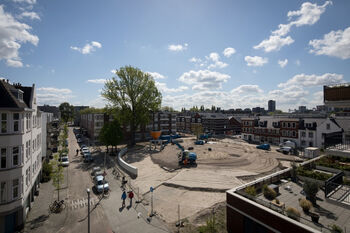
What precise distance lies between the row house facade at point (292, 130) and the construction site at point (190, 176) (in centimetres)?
1432

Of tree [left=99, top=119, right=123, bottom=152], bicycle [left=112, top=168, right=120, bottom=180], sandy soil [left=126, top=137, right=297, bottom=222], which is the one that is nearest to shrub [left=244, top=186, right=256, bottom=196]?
sandy soil [left=126, top=137, right=297, bottom=222]

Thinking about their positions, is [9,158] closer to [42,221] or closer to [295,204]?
[42,221]

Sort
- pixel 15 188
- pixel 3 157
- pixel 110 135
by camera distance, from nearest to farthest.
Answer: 1. pixel 3 157
2. pixel 15 188
3. pixel 110 135

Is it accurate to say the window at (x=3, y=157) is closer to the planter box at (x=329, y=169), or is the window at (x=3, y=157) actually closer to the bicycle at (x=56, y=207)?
the bicycle at (x=56, y=207)

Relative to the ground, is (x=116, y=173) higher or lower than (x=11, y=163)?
lower

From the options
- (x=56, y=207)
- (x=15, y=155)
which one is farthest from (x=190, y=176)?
→ (x=15, y=155)

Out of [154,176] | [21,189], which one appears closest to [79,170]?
[154,176]

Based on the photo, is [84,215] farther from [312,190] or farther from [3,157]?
[312,190]

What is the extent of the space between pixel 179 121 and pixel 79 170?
78.1 metres

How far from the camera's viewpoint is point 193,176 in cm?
2916

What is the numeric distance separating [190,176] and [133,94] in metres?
31.3

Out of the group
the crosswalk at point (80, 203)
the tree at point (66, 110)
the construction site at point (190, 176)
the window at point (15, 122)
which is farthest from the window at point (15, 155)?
the tree at point (66, 110)

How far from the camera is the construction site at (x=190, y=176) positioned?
20.2 m

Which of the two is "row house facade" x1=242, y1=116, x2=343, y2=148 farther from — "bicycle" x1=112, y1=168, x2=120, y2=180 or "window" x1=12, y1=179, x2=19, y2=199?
"window" x1=12, y1=179, x2=19, y2=199
